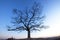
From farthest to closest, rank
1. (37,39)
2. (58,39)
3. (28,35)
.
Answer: (28,35)
(37,39)
(58,39)

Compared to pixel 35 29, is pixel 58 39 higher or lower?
lower

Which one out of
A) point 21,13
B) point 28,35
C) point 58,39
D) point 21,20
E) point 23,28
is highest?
point 21,13

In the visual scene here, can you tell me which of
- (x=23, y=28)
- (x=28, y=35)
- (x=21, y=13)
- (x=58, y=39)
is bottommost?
(x=58, y=39)

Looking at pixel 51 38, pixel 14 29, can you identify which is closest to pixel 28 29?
pixel 14 29

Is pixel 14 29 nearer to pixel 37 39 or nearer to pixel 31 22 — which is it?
pixel 31 22

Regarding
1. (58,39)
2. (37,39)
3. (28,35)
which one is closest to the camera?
(58,39)

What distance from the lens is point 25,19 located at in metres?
19.2

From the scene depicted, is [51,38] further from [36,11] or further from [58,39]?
[36,11]

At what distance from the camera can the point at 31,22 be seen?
1895cm

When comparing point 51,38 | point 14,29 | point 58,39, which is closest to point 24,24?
point 14,29

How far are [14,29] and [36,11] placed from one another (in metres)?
4.98

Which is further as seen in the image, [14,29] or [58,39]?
[14,29]

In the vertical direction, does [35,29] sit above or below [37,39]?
above

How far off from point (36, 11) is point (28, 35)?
448 centimetres
